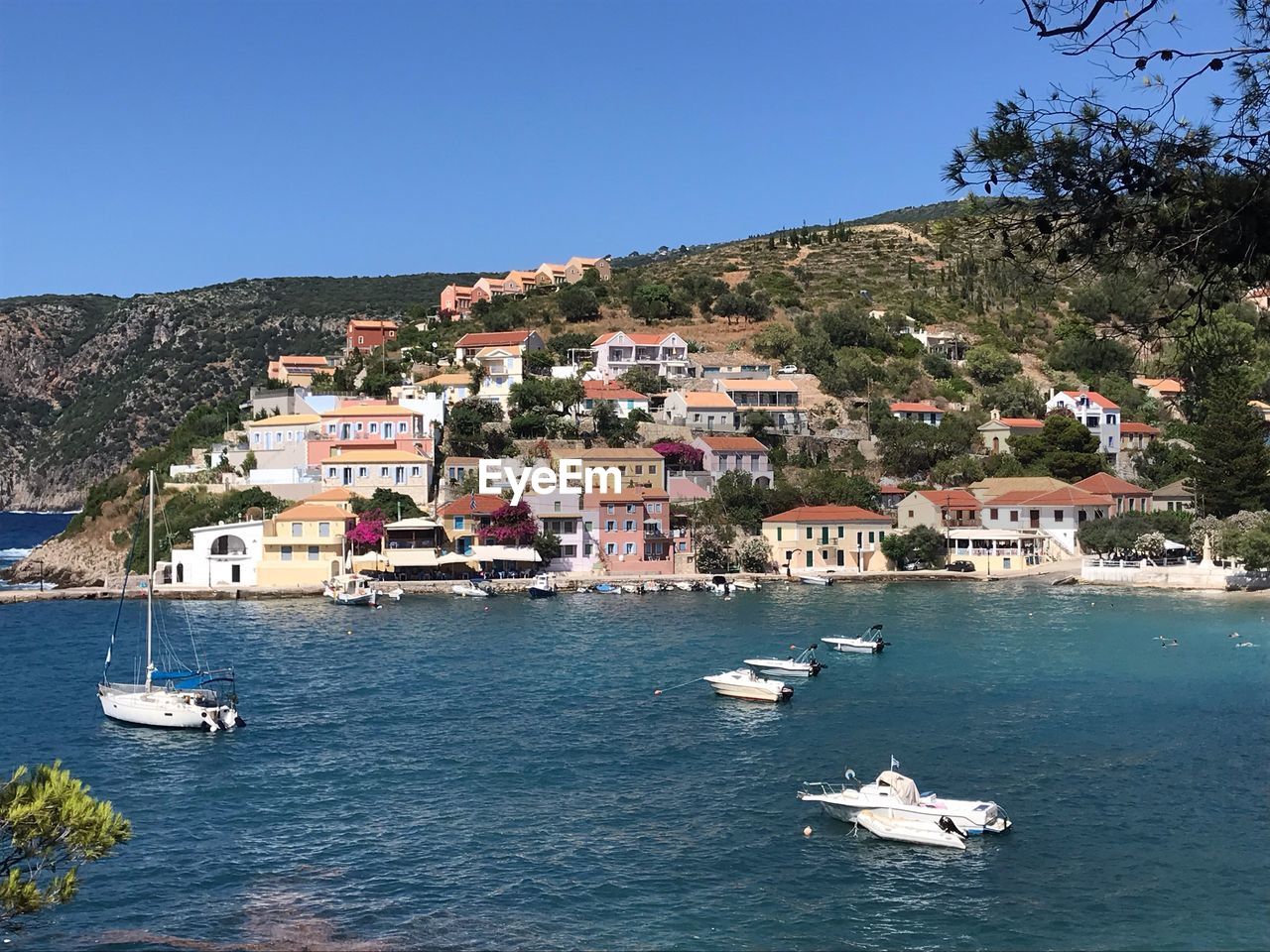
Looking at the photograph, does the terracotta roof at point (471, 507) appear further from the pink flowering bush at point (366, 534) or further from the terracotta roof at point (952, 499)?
the terracotta roof at point (952, 499)

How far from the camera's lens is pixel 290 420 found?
72.5 metres

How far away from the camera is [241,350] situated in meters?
158

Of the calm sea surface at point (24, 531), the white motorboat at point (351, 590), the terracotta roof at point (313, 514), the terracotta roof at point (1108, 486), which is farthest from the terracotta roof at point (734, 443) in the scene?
the calm sea surface at point (24, 531)

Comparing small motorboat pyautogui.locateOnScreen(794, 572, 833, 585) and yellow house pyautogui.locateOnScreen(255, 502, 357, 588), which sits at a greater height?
yellow house pyautogui.locateOnScreen(255, 502, 357, 588)

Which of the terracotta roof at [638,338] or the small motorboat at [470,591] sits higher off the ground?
the terracotta roof at [638,338]

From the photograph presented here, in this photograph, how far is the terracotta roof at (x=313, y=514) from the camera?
60.7 meters

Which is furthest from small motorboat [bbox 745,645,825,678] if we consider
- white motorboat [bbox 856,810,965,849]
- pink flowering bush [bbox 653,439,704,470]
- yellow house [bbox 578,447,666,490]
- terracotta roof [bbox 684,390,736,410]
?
terracotta roof [bbox 684,390,736,410]

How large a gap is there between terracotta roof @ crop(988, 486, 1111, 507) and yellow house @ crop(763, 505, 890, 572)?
22.1 feet

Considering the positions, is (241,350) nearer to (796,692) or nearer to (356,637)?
(356,637)

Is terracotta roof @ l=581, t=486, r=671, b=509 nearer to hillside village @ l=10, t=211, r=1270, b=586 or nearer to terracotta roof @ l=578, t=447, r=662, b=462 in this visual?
hillside village @ l=10, t=211, r=1270, b=586

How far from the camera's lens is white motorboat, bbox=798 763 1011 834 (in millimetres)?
22562

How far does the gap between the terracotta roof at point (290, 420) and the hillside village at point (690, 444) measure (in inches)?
8.0

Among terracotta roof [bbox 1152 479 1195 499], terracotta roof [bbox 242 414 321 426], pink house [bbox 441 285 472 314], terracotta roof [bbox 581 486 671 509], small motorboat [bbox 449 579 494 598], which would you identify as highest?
pink house [bbox 441 285 472 314]

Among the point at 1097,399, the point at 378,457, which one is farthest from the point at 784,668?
the point at 1097,399
